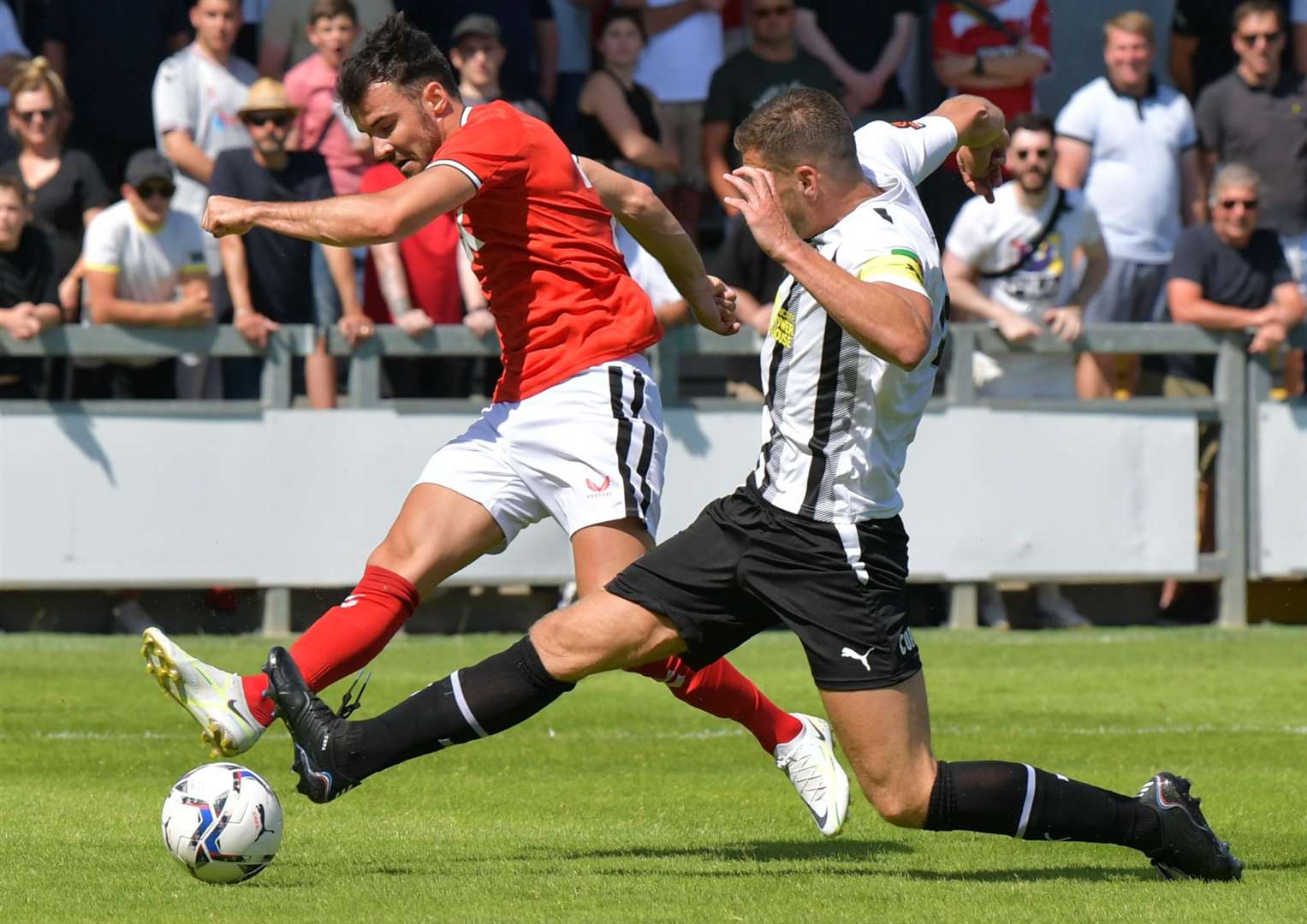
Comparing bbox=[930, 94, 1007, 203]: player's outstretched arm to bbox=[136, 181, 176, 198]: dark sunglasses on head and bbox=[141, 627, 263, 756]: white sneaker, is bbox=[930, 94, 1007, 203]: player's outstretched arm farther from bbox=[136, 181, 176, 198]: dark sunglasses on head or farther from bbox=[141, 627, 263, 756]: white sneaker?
bbox=[136, 181, 176, 198]: dark sunglasses on head

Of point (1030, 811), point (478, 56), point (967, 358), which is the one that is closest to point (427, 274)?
point (478, 56)

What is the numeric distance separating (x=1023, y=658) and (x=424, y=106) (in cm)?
600

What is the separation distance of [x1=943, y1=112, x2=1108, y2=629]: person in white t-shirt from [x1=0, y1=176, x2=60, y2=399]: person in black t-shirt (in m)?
5.11

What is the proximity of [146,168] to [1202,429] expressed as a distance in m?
6.31

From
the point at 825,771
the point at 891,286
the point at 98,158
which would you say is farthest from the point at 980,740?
the point at 98,158

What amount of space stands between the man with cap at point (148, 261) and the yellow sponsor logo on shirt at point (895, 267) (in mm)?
7118

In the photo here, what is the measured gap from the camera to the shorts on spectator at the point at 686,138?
13.8m

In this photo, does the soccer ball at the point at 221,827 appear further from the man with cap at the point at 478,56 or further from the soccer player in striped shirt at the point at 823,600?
the man with cap at the point at 478,56

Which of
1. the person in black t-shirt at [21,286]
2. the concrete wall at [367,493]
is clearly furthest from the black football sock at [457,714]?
the person in black t-shirt at [21,286]

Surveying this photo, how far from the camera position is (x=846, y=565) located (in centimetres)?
578

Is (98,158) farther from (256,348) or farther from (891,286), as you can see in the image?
(891,286)

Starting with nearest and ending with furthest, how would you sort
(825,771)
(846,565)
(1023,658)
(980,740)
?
(846,565), (825,771), (980,740), (1023,658)

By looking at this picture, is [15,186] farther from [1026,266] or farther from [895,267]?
[895,267]

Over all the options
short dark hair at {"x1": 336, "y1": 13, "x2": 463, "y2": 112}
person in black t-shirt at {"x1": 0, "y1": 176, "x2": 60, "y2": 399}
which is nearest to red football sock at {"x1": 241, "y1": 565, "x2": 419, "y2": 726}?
short dark hair at {"x1": 336, "y1": 13, "x2": 463, "y2": 112}
